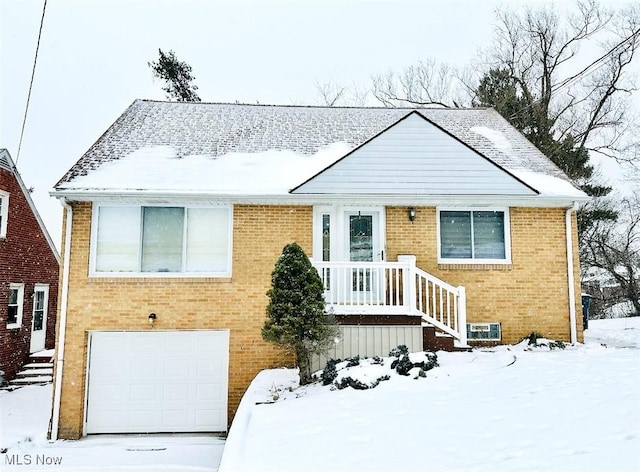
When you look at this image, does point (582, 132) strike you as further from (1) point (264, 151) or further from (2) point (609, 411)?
(2) point (609, 411)

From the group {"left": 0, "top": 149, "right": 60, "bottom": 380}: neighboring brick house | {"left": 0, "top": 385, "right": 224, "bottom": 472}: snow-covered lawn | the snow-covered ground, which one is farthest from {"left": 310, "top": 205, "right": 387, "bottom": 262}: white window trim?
{"left": 0, "top": 149, "right": 60, "bottom": 380}: neighboring brick house

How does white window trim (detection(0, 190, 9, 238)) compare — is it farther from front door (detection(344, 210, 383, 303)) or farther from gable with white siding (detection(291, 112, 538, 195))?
front door (detection(344, 210, 383, 303))

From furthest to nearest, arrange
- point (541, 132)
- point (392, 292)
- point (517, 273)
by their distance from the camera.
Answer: point (541, 132) < point (517, 273) < point (392, 292)

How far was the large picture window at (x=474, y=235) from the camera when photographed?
10141 mm

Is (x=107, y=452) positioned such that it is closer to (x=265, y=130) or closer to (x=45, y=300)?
(x=265, y=130)

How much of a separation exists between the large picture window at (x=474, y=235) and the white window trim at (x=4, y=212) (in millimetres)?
13451

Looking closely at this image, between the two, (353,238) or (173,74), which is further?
(173,74)

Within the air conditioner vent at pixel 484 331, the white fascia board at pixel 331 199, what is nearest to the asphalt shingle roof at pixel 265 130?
the white fascia board at pixel 331 199

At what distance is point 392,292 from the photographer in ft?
31.3

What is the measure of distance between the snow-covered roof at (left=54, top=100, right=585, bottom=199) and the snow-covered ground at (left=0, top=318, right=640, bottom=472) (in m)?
4.09

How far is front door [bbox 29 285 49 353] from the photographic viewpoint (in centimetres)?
1686

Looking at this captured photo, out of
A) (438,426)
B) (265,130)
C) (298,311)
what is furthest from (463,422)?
(265,130)

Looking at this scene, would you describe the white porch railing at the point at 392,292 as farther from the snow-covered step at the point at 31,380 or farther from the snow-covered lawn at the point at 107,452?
the snow-covered step at the point at 31,380

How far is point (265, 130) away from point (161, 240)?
4265 mm
